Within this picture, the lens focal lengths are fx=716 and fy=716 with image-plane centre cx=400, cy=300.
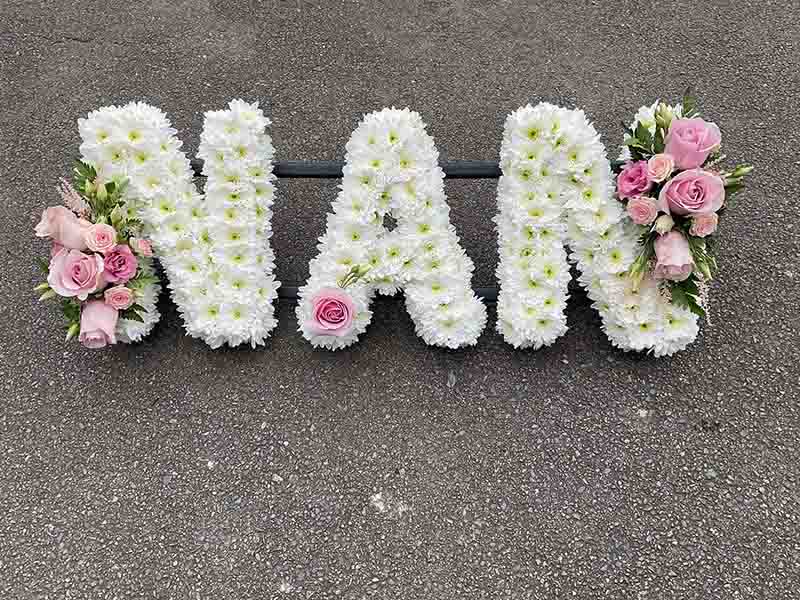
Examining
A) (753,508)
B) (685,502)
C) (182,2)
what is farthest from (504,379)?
(182,2)

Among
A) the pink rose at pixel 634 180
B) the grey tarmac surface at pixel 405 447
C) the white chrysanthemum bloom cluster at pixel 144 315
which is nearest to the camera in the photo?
the grey tarmac surface at pixel 405 447

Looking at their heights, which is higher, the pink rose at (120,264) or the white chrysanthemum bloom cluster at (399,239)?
the white chrysanthemum bloom cluster at (399,239)

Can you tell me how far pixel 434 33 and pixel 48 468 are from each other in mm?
2883

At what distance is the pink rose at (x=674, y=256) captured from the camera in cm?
232

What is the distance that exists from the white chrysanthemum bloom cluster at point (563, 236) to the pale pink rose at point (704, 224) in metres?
0.21

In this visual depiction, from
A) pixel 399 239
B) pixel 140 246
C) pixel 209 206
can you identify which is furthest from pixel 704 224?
pixel 140 246

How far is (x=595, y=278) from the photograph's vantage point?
8.28 feet

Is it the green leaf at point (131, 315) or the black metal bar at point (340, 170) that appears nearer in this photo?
the green leaf at point (131, 315)

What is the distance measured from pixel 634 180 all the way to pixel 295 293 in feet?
4.22

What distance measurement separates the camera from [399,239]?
99.3 inches

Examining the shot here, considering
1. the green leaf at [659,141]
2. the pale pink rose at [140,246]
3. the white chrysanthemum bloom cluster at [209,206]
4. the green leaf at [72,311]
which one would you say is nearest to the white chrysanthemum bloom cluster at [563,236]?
the green leaf at [659,141]

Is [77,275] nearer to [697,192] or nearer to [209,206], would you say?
[209,206]

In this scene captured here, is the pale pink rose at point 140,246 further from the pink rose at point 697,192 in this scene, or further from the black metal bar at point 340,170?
the pink rose at point 697,192

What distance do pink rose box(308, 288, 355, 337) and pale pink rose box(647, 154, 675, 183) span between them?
42.7 inches
